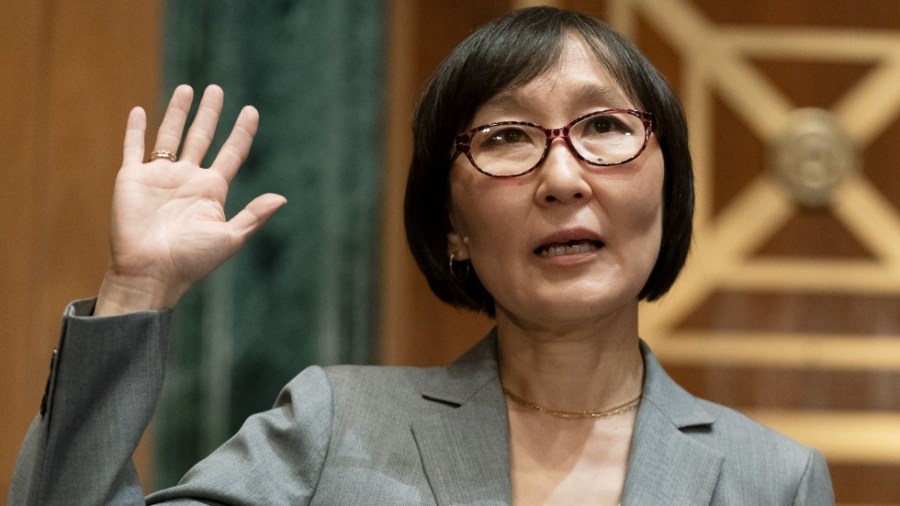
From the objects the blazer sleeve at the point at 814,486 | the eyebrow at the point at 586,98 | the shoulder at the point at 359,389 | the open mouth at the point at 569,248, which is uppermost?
the eyebrow at the point at 586,98

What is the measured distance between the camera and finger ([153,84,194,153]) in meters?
1.61

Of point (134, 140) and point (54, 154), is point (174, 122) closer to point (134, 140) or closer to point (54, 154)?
point (134, 140)

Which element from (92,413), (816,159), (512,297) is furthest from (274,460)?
(816,159)

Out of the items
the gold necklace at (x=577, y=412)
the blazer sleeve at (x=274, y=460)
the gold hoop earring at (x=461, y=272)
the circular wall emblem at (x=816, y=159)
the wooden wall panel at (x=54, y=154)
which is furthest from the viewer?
→ the circular wall emblem at (x=816, y=159)

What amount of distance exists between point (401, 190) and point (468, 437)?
1125 millimetres

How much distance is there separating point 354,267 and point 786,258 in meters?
1.06

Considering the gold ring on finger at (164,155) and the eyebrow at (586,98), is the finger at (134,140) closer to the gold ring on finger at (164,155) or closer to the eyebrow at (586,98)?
the gold ring on finger at (164,155)

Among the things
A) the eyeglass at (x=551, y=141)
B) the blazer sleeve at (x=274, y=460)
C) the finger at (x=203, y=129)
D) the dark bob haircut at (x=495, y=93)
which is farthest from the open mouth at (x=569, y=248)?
the finger at (x=203, y=129)

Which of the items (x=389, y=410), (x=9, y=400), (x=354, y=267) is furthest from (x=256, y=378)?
(x=389, y=410)

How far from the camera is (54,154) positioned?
8.59ft

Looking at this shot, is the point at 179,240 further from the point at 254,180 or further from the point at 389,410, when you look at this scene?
the point at 254,180

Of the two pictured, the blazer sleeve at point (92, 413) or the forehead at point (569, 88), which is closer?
the blazer sleeve at point (92, 413)

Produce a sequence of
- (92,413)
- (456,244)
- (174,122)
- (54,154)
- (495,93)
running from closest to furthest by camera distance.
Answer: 1. (92,413)
2. (174,122)
3. (495,93)
4. (456,244)
5. (54,154)

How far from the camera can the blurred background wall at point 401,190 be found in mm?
2605
